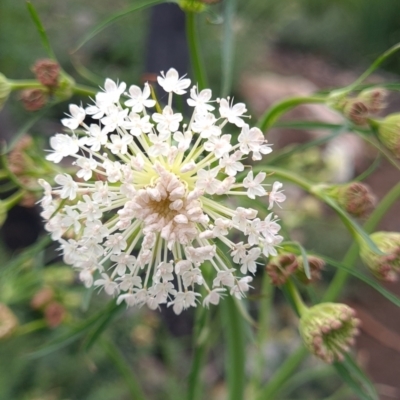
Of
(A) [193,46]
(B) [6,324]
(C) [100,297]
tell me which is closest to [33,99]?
(A) [193,46]

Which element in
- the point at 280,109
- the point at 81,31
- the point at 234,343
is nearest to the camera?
the point at 280,109

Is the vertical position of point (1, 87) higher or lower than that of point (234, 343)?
higher

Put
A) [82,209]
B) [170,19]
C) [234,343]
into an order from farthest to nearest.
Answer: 1. [170,19]
2. [234,343]
3. [82,209]

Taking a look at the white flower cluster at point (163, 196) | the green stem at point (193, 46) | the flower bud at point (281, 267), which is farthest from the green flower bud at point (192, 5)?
the flower bud at point (281, 267)

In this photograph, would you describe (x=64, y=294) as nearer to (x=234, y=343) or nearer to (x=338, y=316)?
(x=234, y=343)

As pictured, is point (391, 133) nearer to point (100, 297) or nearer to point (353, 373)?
point (353, 373)

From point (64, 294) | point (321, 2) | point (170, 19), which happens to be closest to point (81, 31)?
point (170, 19)

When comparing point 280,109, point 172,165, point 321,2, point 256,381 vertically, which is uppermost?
point 321,2

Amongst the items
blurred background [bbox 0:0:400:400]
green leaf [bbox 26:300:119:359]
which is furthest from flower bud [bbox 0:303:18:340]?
green leaf [bbox 26:300:119:359]
